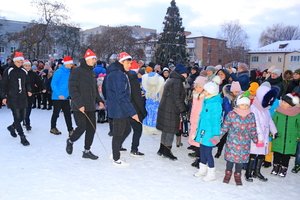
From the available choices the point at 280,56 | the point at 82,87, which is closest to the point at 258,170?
the point at 82,87

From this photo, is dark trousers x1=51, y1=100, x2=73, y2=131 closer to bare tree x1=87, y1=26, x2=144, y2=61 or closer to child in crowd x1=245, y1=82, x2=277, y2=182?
child in crowd x1=245, y1=82, x2=277, y2=182

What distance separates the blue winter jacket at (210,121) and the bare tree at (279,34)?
265 feet

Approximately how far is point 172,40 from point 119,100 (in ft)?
121

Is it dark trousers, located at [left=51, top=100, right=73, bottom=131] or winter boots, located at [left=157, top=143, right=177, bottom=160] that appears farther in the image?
dark trousers, located at [left=51, top=100, right=73, bottom=131]

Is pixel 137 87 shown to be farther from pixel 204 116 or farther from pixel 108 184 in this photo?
pixel 108 184

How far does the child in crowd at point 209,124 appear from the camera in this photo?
4.75 meters

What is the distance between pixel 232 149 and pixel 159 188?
1253 millimetres

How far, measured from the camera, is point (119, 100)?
16.6 ft

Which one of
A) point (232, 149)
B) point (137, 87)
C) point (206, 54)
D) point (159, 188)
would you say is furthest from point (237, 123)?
point (206, 54)

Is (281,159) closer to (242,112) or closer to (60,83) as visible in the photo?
(242,112)

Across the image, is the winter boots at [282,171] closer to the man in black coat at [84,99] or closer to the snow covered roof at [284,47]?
the man in black coat at [84,99]

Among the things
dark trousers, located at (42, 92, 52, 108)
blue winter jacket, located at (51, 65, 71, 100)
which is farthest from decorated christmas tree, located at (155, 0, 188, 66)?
blue winter jacket, located at (51, 65, 71, 100)

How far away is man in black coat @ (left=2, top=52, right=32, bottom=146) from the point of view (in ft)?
20.8

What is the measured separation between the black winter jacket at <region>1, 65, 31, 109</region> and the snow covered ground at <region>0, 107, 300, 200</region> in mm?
857
